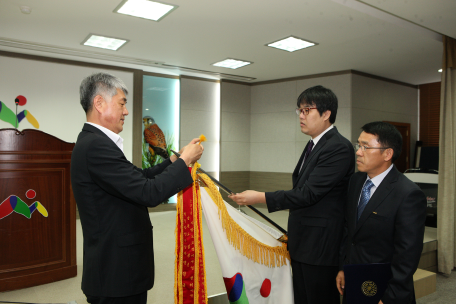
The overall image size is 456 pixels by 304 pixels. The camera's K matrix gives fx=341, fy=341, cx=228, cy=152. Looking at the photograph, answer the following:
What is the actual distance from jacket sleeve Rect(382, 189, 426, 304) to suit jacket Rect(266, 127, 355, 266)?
0.31 meters

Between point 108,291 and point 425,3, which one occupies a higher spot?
point 425,3

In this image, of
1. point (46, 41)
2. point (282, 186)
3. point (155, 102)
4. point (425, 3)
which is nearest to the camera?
point (425, 3)

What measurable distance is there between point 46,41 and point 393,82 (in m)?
6.80

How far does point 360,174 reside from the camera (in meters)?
1.87

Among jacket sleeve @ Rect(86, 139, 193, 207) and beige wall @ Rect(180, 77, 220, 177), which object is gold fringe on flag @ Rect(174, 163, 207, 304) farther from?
beige wall @ Rect(180, 77, 220, 177)

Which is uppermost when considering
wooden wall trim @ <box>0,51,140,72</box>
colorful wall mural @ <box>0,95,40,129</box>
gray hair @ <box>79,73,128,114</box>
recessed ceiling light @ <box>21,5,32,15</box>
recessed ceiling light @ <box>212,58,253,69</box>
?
recessed ceiling light @ <box>212,58,253,69</box>

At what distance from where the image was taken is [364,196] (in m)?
1.78

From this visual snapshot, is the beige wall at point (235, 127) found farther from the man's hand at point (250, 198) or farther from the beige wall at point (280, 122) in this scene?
the man's hand at point (250, 198)

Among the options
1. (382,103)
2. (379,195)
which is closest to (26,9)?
(379,195)

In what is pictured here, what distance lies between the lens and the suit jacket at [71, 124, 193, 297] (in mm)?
1310

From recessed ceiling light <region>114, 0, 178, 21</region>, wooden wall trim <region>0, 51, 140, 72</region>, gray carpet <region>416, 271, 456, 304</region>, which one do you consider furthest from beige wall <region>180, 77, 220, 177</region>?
gray carpet <region>416, 271, 456, 304</region>

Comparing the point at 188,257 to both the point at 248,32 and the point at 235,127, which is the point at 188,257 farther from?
the point at 235,127

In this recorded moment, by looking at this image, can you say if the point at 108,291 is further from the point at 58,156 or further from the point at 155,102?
the point at 155,102

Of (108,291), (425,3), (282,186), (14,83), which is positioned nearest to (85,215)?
(108,291)
